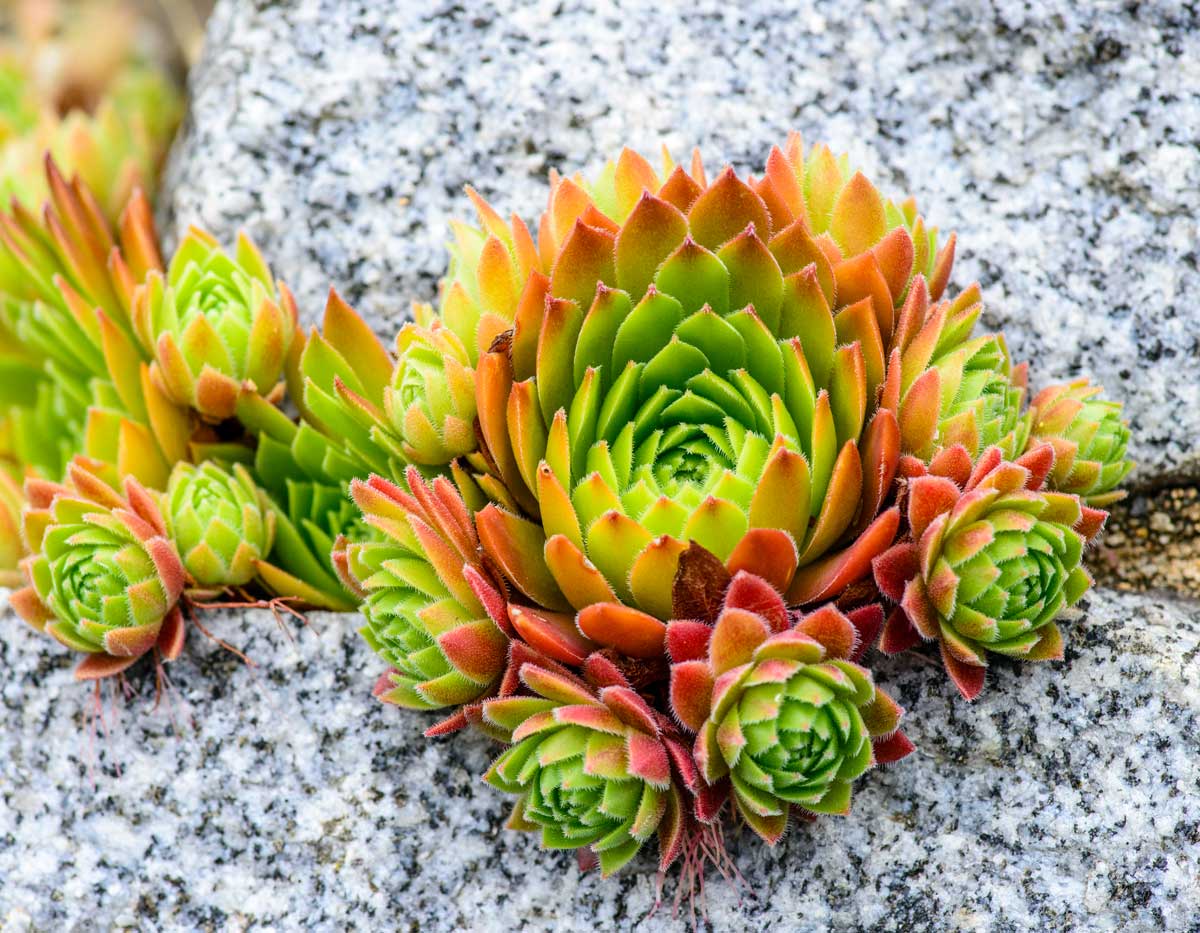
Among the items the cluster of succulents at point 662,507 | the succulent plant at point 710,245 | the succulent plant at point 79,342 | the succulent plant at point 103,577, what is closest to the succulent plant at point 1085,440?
the cluster of succulents at point 662,507

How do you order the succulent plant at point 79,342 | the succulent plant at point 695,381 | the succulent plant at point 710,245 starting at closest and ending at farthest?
the succulent plant at point 695,381 < the succulent plant at point 710,245 < the succulent plant at point 79,342

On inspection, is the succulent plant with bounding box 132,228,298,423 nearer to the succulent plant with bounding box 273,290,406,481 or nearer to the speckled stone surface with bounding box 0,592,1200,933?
the succulent plant with bounding box 273,290,406,481

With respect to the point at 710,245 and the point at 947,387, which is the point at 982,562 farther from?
the point at 710,245

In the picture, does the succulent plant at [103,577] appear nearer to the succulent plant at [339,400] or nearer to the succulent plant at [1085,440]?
the succulent plant at [339,400]

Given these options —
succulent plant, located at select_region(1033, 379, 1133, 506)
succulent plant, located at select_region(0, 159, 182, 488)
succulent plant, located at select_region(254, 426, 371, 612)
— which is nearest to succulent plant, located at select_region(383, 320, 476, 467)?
succulent plant, located at select_region(254, 426, 371, 612)

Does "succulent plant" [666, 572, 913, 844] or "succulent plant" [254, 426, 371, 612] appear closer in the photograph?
"succulent plant" [666, 572, 913, 844]

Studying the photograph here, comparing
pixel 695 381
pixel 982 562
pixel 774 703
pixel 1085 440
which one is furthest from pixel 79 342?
pixel 1085 440

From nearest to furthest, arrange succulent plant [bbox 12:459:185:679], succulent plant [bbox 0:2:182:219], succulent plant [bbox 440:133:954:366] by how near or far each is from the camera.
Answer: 1. succulent plant [bbox 440:133:954:366]
2. succulent plant [bbox 12:459:185:679]
3. succulent plant [bbox 0:2:182:219]

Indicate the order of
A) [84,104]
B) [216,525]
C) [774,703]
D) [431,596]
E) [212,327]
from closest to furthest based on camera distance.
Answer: [774,703] < [431,596] < [216,525] < [212,327] < [84,104]
